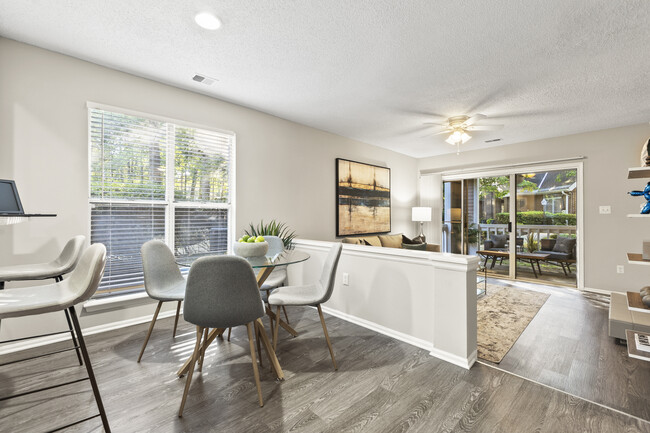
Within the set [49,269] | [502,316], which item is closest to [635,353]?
[502,316]

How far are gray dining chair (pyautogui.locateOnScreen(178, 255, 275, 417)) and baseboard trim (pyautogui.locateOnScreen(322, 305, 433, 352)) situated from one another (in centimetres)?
140

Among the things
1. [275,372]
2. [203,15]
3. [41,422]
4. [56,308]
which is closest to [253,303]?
[275,372]

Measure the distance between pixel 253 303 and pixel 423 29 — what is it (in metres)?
2.28

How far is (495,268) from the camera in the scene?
18.6 feet

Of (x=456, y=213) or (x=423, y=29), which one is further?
(x=456, y=213)

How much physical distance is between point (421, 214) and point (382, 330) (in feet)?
12.5

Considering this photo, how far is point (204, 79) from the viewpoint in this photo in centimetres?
293

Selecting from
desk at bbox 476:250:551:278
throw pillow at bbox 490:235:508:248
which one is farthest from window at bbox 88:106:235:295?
throw pillow at bbox 490:235:508:248

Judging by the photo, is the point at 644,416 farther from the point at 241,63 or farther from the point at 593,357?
the point at 241,63

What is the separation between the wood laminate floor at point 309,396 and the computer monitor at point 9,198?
45.0 inches

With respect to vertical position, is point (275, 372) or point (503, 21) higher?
point (503, 21)

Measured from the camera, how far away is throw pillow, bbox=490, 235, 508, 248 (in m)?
5.48

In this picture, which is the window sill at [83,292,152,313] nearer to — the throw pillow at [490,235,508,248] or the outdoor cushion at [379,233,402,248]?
the outdoor cushion at [379,233,402,248]

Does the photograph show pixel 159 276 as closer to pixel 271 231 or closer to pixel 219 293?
pixel 219 293
